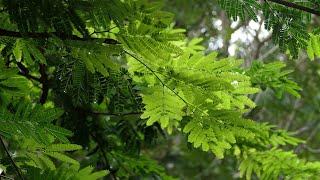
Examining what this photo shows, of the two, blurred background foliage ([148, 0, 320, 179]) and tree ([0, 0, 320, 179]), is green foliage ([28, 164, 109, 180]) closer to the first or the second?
tree ([0, 0, 320, 179])

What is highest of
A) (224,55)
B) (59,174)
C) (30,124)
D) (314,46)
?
(314,46)

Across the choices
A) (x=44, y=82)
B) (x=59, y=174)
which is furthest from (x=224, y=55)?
(x=59, y=174)

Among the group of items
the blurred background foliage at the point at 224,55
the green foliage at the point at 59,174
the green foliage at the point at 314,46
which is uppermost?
the green foliage at the point at 314,46

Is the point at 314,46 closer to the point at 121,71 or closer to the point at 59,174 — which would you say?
the point at 121,71

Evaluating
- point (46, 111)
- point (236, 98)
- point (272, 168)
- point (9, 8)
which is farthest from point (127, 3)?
point (272, 168)

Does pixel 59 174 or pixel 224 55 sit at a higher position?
pixel 59 174

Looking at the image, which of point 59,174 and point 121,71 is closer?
point 59,174

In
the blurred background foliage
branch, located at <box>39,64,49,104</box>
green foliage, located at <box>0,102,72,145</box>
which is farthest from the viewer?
the blurred background foliage

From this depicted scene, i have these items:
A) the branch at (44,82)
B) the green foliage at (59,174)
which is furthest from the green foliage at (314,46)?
the branch at (44,82)

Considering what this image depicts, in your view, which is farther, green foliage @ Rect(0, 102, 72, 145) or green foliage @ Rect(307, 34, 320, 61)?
green foliage @ Rect(307, 34, 320, 61)

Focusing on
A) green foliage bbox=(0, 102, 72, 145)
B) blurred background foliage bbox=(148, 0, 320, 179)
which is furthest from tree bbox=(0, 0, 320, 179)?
blurred background foliage bbox=(148, 0, 320, 179)

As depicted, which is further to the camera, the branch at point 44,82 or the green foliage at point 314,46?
the branch at point 44,82

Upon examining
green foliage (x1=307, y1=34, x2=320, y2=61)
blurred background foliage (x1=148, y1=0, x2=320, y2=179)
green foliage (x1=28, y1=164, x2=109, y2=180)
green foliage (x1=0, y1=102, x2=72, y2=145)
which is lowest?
blurred background foliage (x1=148, y1=0, x2=320, y2=179)

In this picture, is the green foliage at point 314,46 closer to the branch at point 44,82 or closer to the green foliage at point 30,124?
the green foliage at point 30,124
